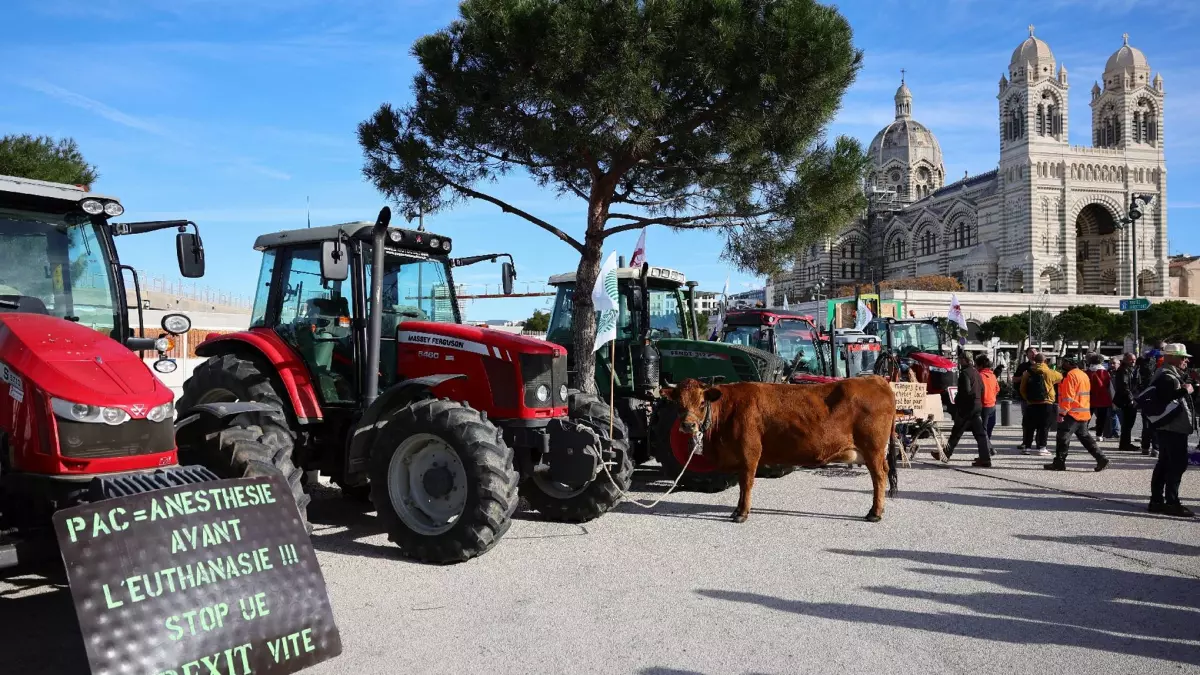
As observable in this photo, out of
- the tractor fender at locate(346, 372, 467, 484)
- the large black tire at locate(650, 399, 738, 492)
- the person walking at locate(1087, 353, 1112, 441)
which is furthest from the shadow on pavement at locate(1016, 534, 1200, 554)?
the person walking at locate(1087, 353, 1112, 441)

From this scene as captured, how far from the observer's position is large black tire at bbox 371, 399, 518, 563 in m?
5.62

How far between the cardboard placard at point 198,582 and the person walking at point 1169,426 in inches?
289

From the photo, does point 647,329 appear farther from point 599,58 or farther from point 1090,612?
point 1090,612

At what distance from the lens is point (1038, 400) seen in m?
12.6

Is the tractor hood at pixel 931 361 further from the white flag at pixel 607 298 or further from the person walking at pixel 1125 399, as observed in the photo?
the white flag at pixel 607 298

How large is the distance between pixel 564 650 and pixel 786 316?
11017 mm

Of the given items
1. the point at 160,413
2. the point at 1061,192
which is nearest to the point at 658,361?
the point at 160,413

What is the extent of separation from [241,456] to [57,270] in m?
1.38

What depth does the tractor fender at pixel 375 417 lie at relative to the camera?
6.04 metres

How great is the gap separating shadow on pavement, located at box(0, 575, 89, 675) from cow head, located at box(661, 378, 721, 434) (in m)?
4.61

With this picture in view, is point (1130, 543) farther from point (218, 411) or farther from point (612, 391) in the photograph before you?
point (218, 411)

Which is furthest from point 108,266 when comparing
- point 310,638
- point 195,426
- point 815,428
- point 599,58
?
point 599,58

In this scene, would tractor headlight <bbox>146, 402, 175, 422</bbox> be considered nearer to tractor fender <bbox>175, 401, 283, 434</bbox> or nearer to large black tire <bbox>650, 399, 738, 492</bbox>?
tractor fender <bbox>175, 401, 283, 434</bbox>

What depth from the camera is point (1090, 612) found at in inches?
198
